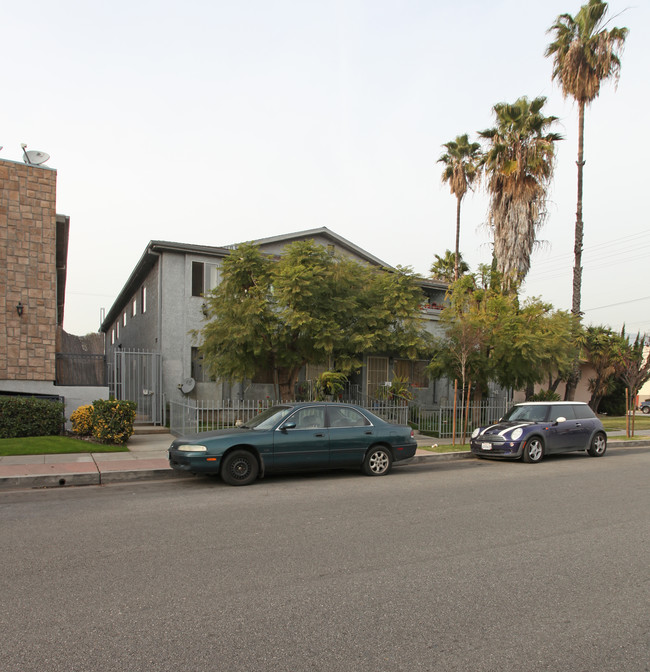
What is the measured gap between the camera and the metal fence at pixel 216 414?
1378 centimetres

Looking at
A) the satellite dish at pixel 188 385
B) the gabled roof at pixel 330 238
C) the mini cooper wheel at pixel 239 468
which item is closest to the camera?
the mini cooper wheel at pixel 239 468

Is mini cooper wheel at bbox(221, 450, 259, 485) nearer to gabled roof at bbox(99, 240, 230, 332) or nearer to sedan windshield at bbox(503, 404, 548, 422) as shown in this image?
sedan windshield at bbox(503, 404, 548, 422)

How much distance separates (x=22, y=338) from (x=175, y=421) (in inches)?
178

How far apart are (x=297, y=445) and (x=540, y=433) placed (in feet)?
21.0

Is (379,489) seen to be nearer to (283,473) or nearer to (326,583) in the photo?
(283,473)

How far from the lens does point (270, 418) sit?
10117mm

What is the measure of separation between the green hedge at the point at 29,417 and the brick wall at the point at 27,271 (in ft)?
5.78

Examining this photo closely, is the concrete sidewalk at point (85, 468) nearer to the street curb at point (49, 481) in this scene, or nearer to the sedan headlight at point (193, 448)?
the street curb at point (49, 481)

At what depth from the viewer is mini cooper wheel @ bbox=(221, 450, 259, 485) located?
9.22 metres

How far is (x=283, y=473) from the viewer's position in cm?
1067

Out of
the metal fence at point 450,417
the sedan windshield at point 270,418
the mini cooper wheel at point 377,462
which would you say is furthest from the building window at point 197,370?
the mini cooper wheel at point 377,462

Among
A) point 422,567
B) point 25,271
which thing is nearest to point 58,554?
point 422,567

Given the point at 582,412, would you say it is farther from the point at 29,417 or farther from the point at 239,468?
the point at 29,417

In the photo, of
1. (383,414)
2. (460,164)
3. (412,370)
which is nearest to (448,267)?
(460,164)
